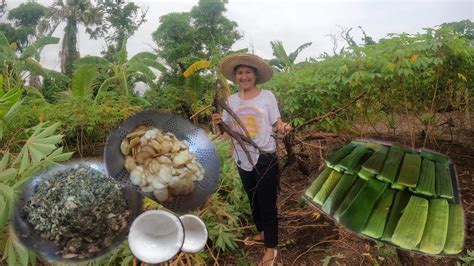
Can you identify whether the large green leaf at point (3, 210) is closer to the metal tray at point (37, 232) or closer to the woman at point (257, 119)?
the metal tray at point (37, 232)

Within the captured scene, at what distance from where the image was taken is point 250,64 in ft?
5.45

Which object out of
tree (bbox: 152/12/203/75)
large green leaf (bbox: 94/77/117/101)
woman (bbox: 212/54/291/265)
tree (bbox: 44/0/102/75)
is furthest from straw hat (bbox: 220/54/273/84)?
tree (bbox: 44/0/102/75)

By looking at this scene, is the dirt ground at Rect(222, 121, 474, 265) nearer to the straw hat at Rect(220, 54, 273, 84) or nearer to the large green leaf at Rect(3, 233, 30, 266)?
the straw hat at Rect(220, 54, 273, 84)

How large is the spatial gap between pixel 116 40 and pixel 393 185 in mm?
13836

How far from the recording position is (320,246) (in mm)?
2201

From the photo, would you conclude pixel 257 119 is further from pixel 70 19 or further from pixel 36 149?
pixel 70 19

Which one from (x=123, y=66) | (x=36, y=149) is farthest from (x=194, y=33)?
(x=36, y=149)

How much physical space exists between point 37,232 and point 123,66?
18.4 feet

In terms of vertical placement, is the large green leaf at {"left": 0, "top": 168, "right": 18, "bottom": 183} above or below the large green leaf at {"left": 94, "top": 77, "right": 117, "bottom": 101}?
above

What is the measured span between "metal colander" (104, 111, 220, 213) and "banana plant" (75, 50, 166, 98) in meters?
4.81

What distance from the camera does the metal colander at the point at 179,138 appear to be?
0.88 metres

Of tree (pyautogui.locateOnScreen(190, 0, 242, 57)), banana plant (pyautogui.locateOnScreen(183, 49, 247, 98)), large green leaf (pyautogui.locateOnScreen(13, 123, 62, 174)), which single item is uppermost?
tree (pyautogui.locateOnScreen(190, 0, 242, 57))

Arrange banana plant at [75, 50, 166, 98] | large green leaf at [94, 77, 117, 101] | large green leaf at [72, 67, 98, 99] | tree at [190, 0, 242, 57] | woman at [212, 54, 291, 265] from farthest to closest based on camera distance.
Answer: tree at [190, 0, 242, 57]
banana plant at [75, 50, 166, 98]
large green leaf at [94, 77, 117, 101]
large green leaf at [72, 67, 98, 99]
woman at [212, 54, 291, 265]

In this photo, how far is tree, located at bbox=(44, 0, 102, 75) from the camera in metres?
12.2
